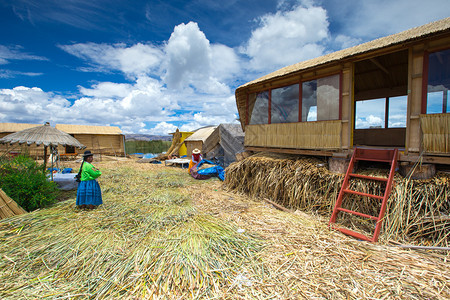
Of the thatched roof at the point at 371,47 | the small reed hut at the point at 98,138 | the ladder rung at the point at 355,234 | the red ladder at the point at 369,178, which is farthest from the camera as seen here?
the small reed hut at the point at 98,138

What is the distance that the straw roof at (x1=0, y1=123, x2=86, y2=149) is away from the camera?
6188mm

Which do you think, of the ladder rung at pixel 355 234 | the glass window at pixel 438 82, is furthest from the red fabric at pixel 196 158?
the glass window at pixel 438 82

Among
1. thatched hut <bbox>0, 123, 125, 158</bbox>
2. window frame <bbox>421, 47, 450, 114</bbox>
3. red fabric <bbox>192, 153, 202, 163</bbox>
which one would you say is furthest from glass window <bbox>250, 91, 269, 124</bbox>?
thatched hut <bbox>0, 123, 125, 158</bbox>

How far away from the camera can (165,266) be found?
118 inches

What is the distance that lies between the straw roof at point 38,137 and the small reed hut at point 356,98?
6.42 meters

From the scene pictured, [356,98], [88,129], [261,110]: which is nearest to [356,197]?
[261,110]

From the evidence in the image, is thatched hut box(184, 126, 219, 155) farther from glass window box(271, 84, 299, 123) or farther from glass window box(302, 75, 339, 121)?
glass window box(302, 75, 339, 121)

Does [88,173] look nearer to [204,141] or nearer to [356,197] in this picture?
[356,197]

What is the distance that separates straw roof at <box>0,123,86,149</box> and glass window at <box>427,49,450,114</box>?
9861mm

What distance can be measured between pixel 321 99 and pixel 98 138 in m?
23.3

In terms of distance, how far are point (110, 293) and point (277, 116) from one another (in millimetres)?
6135

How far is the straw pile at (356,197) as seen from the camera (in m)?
3.71

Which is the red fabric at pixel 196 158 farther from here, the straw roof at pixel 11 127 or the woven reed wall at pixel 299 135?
the straw roof at pixel 11 127

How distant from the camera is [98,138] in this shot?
73.6 feet
